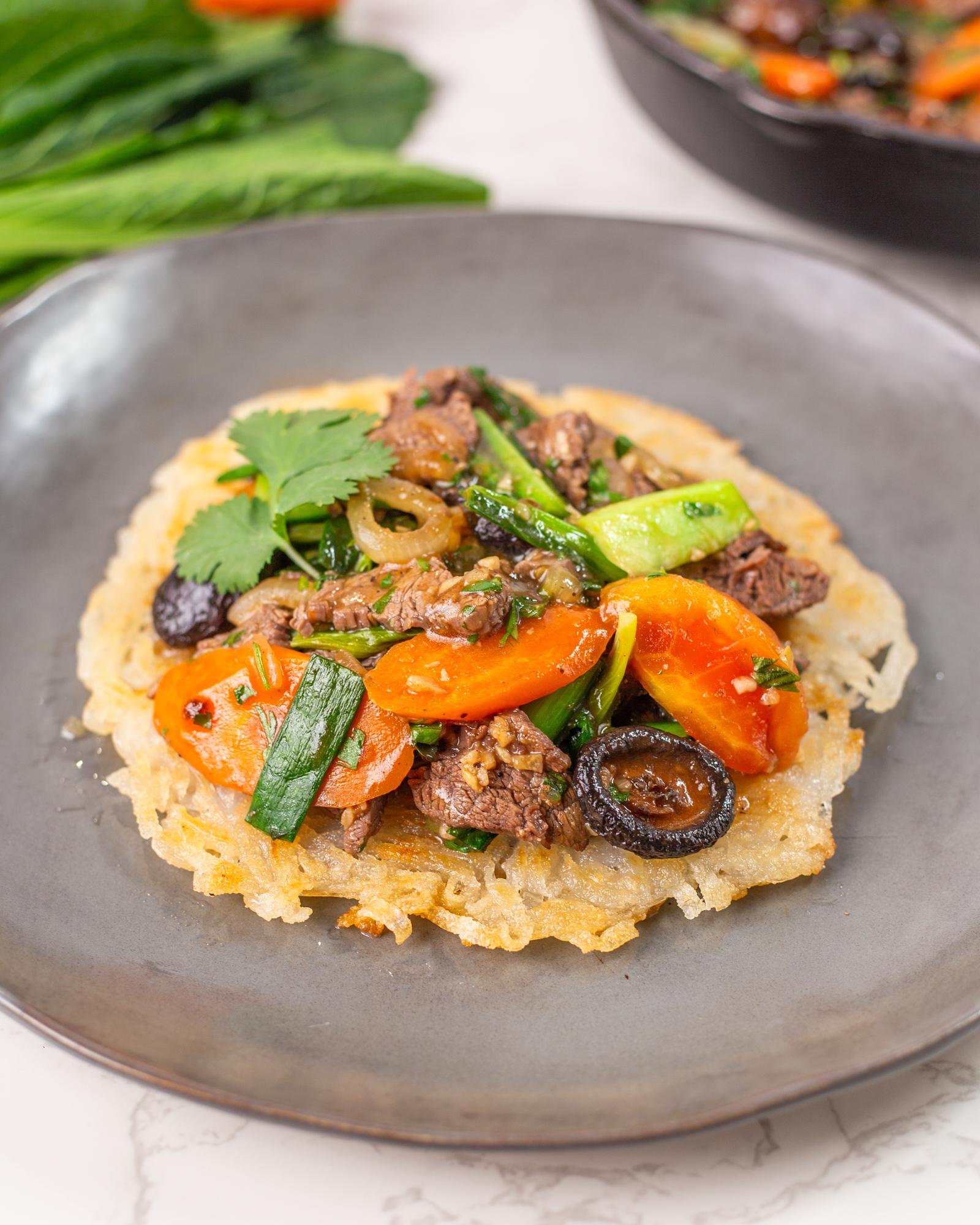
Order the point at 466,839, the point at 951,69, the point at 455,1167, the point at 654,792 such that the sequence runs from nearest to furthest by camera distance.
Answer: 1. the point at 455,1167
2. the point at 654,792
3. the point at 466,839
4. the point at 951,69

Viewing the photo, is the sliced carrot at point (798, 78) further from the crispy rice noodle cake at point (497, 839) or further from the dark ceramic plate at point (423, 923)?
the crispy rice noodle cake at point (497, 839)

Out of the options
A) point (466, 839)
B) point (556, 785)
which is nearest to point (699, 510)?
point (556, 785)

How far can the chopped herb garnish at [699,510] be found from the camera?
414 cm

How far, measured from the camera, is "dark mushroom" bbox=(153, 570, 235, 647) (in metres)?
4.25

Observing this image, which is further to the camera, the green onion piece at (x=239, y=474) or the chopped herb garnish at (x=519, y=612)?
the green onion piece at (x=239, y=474)

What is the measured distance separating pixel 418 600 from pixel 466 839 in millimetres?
845

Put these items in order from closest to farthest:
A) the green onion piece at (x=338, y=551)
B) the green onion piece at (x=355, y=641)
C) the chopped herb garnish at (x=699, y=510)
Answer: the green onion piece at (x=355, y=641) < the chopped herb garnish at (x=699, y=510) < the green onion piece at (x=338, y=551)

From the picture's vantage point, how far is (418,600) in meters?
3.75

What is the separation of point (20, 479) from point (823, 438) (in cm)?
365

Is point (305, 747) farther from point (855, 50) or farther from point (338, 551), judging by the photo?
point (855, 50)

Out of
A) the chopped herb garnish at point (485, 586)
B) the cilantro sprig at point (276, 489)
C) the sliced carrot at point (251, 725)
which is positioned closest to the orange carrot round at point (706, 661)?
the chopped herb garnish at point (485, 586)

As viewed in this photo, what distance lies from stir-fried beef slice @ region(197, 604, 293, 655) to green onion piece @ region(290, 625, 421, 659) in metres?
0.08

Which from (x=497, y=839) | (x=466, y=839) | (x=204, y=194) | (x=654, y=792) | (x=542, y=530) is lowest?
(x=497, y=839)

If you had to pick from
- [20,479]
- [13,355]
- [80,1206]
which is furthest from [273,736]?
[13,355]
